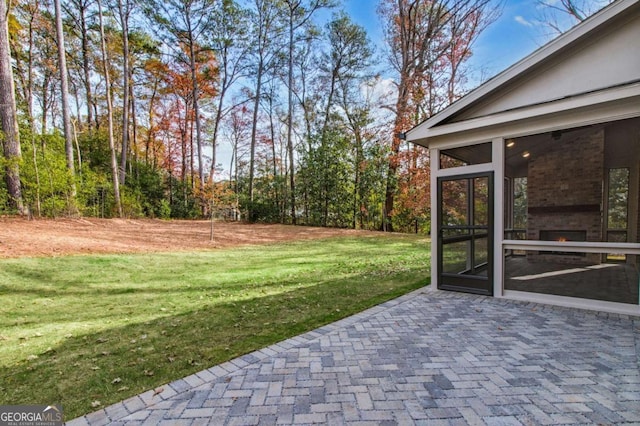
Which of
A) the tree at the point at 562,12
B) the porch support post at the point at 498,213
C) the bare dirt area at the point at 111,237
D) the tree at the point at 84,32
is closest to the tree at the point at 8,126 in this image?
the bare dirt area at the point at 111,237

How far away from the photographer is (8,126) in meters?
8.27

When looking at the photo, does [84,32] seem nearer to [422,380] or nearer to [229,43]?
[229,43]

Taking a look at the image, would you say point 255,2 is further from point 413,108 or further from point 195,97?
point 413,108

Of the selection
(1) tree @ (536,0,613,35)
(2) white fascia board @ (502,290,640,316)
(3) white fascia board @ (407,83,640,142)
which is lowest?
(2) white fascia board @ (502,290,640,316)

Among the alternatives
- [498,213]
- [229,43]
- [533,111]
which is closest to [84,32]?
[229,43]

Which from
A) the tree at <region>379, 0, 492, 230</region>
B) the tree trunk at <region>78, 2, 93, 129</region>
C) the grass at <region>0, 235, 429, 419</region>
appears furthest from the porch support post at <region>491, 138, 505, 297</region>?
the tree trunk at <region>78, 2, 93, 129</region>

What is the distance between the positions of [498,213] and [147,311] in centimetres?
493

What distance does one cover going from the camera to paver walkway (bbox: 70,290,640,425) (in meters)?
1.81

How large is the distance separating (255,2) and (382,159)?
36.9 feet

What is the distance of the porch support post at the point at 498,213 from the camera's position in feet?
13.6

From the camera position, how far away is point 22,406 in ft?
6.23

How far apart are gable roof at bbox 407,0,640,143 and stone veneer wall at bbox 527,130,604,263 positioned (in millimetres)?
3302

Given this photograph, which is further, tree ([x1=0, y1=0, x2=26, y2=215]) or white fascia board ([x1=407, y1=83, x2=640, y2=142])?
tree ([x1=0, y1=0, x2=26, y2=215])

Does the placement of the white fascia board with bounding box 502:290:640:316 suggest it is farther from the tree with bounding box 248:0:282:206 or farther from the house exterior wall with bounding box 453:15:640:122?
the tree with bounding box 248:0:282:206
